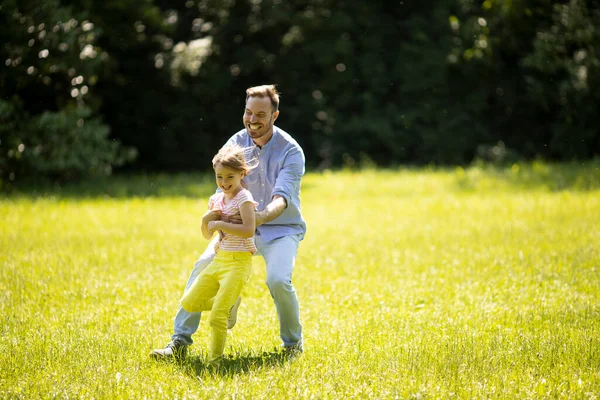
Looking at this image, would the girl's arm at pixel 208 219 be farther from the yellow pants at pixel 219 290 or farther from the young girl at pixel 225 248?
the yellow pants at pixel 219 290

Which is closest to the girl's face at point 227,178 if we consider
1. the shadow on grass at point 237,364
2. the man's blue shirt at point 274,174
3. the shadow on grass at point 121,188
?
the man's blue shirt at point 274,174

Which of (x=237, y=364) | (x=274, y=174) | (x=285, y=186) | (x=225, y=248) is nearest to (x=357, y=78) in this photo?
(x=274, y=174)

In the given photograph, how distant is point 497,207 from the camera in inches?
577

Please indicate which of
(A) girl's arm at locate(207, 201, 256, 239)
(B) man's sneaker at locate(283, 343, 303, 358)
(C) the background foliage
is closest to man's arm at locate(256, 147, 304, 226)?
(A) girl's arm at locate(207, 201, 256, 239)

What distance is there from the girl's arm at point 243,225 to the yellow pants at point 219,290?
0.58 ft

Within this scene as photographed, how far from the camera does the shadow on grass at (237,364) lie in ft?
17.2

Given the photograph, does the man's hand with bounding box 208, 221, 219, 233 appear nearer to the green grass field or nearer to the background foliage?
the green grass field

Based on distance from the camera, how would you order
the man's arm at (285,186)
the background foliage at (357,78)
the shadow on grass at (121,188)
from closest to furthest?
1. the man's arm at (285,186)
2. the shadow on grass at (121,188)
3. the background foliage at (357,78)

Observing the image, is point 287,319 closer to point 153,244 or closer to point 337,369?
point 337,369

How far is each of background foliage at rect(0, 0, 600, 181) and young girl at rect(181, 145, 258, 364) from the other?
15.3m

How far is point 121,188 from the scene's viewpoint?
1859cm

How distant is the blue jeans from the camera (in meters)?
5.59

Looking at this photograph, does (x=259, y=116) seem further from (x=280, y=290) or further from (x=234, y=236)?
(x=280, y=290)

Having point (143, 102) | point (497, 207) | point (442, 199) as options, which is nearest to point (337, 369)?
point (497, 207)
